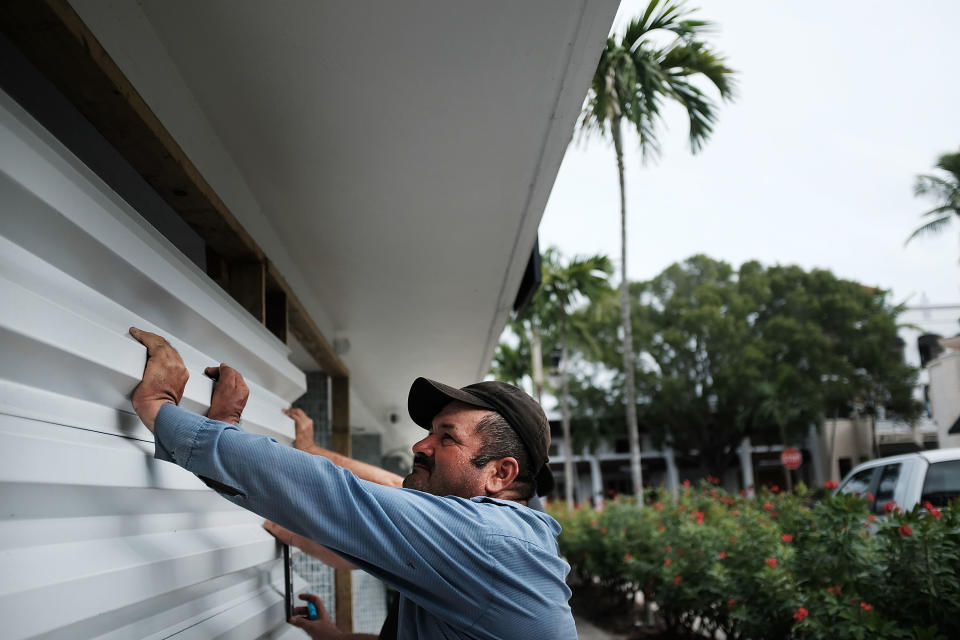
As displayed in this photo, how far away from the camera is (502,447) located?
1937mm

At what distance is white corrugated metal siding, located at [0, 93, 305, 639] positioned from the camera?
1.02 m

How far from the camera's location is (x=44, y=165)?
112 cm

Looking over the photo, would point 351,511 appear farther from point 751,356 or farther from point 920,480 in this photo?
point 751,356

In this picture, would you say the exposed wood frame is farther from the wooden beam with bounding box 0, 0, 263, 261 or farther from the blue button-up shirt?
the blue button-up shirt

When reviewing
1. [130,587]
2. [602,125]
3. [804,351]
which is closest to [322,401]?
[130,587]

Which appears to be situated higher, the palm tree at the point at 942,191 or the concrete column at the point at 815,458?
the palm tree at the point at 942,191

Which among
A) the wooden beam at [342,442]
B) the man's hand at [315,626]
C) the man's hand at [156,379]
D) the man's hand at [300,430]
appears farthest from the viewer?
the wooden beam at [342,442]

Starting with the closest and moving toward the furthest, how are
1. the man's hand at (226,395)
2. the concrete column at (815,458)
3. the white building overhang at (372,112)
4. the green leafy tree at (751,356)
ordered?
the man's hand at (226,395) < the white building overhang at (372,112) < the green leafy tree at (751,356) < the concrete column at (815,458)

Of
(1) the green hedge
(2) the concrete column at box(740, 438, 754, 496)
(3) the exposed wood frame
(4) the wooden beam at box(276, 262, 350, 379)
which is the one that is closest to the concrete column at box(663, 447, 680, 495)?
(2) the concrete column at box(740, 438, 754, 496)

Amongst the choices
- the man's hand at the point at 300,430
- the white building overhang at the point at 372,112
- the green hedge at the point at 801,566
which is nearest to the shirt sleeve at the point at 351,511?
the white building overhang at the point at 372,112

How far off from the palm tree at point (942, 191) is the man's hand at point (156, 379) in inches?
1136

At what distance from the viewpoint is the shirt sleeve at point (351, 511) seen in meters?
1.43

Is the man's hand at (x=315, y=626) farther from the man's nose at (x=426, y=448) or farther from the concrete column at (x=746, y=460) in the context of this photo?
the concrete column at (x=746, y=460)

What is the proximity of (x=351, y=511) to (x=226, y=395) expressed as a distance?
58 cm
